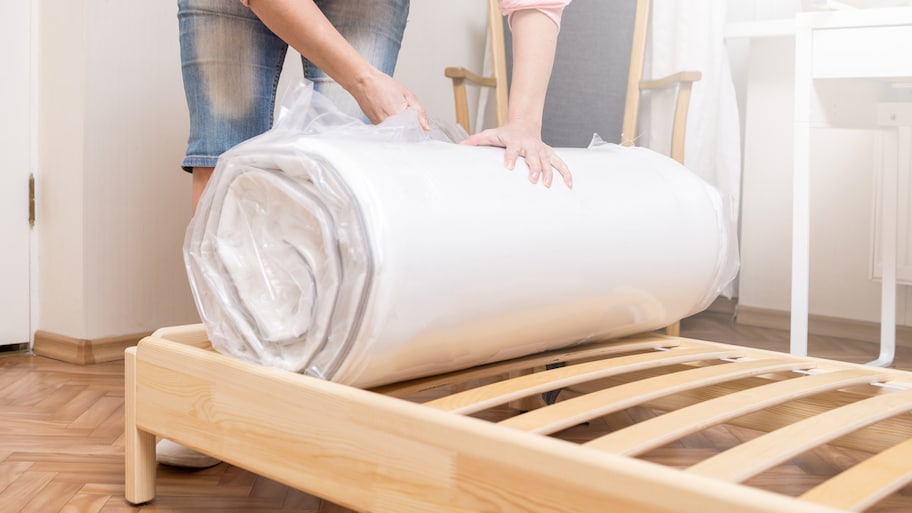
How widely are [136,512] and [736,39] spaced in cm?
222

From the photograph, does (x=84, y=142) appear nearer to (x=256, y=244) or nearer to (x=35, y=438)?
(x=35, y=438)

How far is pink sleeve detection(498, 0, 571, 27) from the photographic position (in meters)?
1.29

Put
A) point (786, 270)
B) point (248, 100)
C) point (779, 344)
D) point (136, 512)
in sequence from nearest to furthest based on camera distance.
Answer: point (136, 512), point (248, 100), point (779, 344), point (786, 270)

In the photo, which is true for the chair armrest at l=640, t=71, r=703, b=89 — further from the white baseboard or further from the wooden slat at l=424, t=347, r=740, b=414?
the wooden slat at l=424, t=347, r=740, b=414

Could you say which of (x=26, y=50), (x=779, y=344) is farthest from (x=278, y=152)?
(x=779, y=344)

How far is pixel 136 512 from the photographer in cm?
102

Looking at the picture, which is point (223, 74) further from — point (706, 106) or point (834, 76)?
point (706, 106)

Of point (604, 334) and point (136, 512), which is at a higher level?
point (604, 334)

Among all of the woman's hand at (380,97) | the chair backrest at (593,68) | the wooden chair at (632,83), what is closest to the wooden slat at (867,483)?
the woman's hand at (380,97)

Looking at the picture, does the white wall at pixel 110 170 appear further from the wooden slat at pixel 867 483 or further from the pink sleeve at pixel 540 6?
the wooden slat at pixel 867 483

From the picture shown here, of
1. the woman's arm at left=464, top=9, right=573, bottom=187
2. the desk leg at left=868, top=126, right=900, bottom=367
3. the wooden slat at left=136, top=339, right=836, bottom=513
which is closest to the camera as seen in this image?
the wooden slat at left=136, top=339, right=836, bottom=513

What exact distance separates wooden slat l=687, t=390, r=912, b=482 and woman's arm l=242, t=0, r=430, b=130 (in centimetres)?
53

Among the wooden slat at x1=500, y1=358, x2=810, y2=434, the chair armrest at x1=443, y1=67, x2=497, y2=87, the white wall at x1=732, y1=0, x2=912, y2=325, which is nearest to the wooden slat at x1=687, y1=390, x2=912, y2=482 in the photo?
the wooden slat at x1=500, y1=358, x2=810, y2=434

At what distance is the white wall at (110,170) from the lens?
5.95ft
